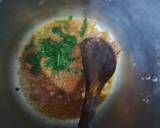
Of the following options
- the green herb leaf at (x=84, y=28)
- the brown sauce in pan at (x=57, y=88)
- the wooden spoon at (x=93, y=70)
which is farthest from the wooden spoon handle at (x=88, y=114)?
the green herb leaf at (x=84, y=28)

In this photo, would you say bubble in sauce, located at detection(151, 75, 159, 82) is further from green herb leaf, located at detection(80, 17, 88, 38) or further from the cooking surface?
green herb leaf, located at detection(80, 17, 88, 38)

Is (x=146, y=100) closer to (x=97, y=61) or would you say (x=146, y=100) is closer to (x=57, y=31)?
(x=97, y=61)

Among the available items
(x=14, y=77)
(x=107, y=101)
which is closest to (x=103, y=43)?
(x=107, y=101)

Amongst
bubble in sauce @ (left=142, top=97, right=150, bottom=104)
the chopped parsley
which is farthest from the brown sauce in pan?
bubble in sauce @ (left=142, top=97, right=150, bottom=104)

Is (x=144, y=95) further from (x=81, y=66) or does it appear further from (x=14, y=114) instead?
(x=14, y=114)

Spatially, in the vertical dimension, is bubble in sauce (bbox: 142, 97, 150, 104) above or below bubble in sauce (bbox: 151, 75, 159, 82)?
below

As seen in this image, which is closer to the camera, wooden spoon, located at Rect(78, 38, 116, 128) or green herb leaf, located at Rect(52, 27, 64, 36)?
wooden spoon, located at Rect(78, 38, 116, 128)
